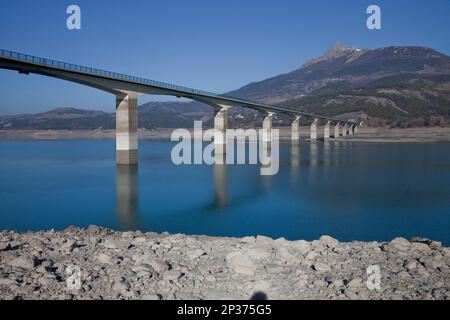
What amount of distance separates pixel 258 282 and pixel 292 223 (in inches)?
391

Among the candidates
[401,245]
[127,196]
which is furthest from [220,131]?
[401,245]

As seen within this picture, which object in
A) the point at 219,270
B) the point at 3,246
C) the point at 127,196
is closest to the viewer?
the point at 219,270

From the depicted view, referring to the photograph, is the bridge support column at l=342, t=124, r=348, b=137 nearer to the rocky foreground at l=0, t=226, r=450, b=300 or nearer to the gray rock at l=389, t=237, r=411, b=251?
the gray rock at l=389, t=237, r=411, b=251

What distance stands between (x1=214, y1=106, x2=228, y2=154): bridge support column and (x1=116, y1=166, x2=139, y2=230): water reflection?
1580 cm

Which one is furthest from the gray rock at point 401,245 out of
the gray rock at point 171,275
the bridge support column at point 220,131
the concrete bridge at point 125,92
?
the bridge support column at point 220,131

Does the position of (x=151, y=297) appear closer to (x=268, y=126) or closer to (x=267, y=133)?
(x=267, y=133)

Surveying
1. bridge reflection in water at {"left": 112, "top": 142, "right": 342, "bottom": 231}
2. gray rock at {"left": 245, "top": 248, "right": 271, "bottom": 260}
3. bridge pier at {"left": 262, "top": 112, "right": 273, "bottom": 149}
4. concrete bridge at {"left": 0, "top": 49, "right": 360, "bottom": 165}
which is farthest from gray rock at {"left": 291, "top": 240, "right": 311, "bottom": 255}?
bridge pier at {"left": 262, "top": 112, "right": 273, "bottom": 149}

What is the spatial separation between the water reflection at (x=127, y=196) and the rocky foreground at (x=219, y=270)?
779 cm

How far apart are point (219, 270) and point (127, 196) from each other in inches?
709

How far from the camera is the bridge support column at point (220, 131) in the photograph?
177 ft

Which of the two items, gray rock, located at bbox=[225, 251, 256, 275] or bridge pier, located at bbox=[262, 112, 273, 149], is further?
bridge pier, located at bbox=[262, 112, 273, 149]

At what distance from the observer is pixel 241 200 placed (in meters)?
23.9

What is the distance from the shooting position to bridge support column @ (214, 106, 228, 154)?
53.8 meters
